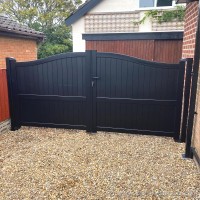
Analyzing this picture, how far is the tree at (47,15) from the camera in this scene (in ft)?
64.0

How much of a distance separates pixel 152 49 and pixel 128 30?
1.71 metres

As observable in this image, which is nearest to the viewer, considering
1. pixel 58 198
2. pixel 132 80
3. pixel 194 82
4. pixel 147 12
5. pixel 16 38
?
pixel 58 198

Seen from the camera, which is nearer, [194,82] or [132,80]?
[194,82]

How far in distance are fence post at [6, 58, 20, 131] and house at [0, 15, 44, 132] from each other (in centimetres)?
21

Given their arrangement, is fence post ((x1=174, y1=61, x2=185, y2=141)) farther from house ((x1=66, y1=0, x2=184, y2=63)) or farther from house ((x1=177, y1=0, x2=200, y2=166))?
house ((x1=66, y1=0, x2=184, y2=63))

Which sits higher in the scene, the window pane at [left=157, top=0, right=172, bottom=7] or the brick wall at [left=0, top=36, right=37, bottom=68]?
the window pane at [left=157, top=0, right=172, bottom=7]

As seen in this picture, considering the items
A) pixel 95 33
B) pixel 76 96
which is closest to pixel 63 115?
pixel 76 96

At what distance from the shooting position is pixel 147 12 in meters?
10.8

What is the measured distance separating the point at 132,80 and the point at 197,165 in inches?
95.7

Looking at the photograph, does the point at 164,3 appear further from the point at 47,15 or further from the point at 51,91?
the point at 47,15

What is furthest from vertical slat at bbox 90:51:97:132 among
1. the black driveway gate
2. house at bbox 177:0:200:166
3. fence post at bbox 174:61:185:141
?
house at bbox 177:0:200:166

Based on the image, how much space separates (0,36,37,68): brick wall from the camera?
265 inches

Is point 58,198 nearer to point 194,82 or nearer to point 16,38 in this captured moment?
point 194,82

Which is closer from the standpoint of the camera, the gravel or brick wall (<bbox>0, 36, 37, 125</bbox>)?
the gravel
